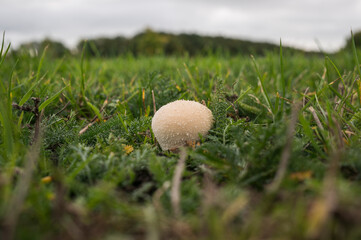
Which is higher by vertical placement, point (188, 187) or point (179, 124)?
point (179, 124)

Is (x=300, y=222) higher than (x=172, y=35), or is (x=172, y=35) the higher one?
(x=172, y=35)

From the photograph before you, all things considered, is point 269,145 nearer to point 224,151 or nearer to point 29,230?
point 224,151

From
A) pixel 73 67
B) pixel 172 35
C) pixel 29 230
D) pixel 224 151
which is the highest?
pixel 172 35

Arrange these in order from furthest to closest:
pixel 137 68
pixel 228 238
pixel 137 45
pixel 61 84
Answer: pixel 137 45, pixel 137 68, pixel 61 84, pixel 228 238

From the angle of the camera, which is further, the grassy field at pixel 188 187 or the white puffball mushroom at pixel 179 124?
the white puffball mushroom at pixel 179 124

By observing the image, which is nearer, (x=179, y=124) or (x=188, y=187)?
(x=188, y=187)

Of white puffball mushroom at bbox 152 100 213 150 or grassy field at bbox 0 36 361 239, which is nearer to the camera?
grassy field at bbox 0 36 361 239

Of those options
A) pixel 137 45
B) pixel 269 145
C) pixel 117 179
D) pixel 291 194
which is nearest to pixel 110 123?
pixel 117 179

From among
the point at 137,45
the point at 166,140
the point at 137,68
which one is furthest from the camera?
the point at 137,45
